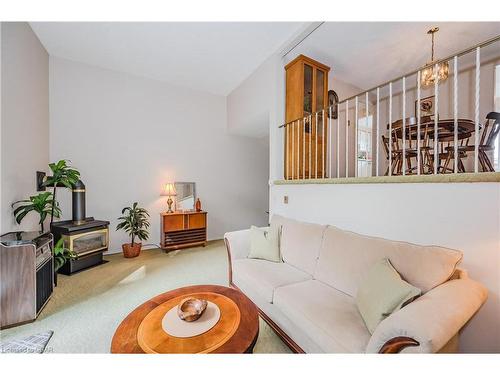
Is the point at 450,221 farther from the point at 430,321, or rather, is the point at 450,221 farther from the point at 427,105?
the point at 427,105

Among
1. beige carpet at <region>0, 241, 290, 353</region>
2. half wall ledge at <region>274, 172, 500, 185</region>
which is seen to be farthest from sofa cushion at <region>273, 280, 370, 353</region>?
half wall ledge at <region>274, 172, 500, 185</region>

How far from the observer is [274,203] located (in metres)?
3.35

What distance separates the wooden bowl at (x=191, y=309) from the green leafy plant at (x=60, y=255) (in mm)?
2054

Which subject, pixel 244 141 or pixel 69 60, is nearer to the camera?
pixel 69 60

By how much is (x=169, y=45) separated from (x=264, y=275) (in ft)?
11.1

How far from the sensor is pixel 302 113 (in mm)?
3156

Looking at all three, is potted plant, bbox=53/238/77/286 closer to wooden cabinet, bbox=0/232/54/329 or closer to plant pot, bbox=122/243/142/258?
wooden cabinet, bbox=0/232/54/329

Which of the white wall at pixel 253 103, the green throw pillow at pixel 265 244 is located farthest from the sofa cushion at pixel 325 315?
the white wall at pixel 253 103

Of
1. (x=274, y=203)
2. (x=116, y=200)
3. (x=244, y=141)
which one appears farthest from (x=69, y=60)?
(x=274, y=203)

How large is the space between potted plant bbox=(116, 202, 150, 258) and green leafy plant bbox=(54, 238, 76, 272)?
893 mm

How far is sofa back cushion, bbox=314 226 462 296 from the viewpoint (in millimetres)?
1269

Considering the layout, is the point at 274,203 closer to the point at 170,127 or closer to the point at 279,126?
the point at 279,126

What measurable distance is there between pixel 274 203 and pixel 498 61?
14.0 feet

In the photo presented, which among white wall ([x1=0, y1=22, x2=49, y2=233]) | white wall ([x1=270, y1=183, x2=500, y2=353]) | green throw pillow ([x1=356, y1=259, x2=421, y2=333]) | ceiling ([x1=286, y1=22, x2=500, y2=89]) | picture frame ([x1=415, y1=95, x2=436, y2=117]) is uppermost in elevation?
ceiling ([x1=286, y1=22, x2=500, y2=89])
